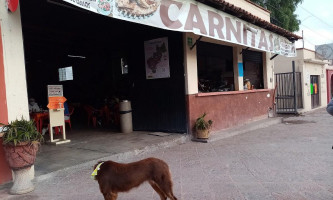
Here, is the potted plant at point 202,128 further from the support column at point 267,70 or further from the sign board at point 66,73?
the sign board at point 66,73

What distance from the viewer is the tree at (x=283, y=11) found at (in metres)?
20.5

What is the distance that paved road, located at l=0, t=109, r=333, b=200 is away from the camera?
4012 mm

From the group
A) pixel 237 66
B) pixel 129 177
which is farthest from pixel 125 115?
pixel 129 177

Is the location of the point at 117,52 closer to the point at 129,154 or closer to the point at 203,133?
the point at 203,133

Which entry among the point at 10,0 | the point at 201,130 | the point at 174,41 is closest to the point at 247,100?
the point at 201,130

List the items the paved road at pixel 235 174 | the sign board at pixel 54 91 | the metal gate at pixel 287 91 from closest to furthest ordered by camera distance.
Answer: the paved road at pixel 235 174
the sign board at pixel 54 91
the metal gate at pixel 287 91

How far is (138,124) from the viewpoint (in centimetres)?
887

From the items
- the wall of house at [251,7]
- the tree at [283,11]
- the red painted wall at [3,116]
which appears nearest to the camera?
the red painted wall at [3,116]

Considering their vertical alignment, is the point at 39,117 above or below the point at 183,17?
below

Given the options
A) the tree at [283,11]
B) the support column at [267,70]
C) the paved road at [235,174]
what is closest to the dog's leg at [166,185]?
the paved road at [235,174]

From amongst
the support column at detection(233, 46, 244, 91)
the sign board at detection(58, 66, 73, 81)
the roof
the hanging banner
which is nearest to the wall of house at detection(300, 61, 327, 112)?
the roof

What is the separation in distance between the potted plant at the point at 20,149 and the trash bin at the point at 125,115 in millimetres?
4280

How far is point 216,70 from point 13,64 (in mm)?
8633

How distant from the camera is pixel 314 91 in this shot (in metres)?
17.4
